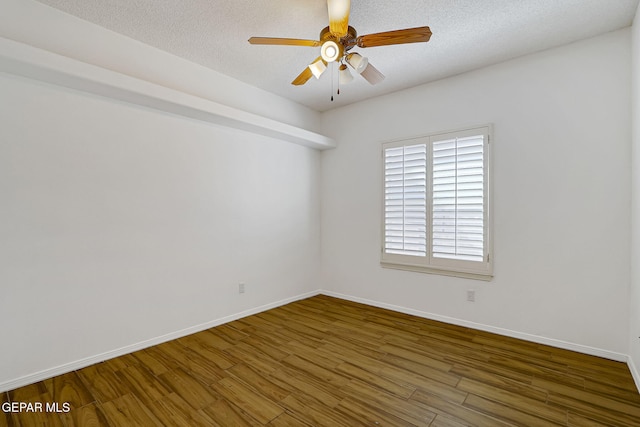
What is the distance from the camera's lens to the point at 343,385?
2248 mm

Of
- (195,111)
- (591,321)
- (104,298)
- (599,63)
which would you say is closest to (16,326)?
(104,298)

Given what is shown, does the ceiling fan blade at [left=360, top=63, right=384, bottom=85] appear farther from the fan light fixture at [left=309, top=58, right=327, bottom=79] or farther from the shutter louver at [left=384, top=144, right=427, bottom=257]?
the shutter louver at [left=384, top=144, right=427, bottom=257]

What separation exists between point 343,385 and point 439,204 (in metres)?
2.25

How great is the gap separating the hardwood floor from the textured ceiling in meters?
2.87

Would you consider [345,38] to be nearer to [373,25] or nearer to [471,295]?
[373,25]

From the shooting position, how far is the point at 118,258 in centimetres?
275

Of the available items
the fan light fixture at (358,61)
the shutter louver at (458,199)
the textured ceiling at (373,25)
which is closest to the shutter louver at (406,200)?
the shutter louver at (458,199)

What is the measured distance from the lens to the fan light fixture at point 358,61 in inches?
86.8

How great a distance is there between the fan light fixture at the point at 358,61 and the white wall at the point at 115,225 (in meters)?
1.88

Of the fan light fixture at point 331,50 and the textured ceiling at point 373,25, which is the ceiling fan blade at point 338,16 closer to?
the fan light fixture at point 331,50

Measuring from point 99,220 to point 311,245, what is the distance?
9.05ft

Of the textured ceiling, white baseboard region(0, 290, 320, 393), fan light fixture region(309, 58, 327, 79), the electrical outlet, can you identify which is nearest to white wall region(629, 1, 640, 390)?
the textured ceiling

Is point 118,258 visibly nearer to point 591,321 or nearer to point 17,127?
point 17,127

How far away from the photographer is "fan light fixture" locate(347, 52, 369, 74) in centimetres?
221
